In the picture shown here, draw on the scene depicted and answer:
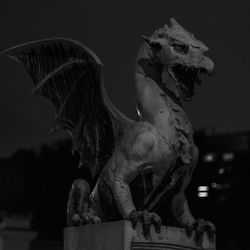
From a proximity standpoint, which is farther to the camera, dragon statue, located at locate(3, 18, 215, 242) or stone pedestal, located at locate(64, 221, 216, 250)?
dragon statue, located at locate(3, 18, 215, 242)

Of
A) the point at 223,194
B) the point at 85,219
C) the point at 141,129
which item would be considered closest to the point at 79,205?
the point at 85,219

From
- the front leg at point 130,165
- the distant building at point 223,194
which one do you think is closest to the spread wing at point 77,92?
the front leg at point 130,165

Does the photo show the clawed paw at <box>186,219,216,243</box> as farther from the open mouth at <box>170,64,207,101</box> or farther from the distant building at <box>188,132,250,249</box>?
the distant building at <box>188,132,250,249</box>

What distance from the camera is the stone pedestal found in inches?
281

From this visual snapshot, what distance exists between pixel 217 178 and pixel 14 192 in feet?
22.5

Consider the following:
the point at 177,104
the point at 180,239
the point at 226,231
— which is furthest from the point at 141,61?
the point at 226,231

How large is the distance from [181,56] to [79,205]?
1.76m

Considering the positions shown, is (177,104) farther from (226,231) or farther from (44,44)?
(226,231)

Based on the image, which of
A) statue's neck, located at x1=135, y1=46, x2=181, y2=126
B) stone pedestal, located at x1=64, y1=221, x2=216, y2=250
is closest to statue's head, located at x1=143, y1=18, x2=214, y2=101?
statue's neck, located at x1=135, y1=46, x2=181, y2=126

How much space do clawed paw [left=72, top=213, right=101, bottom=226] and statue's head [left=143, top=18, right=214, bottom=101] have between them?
141 centimetres

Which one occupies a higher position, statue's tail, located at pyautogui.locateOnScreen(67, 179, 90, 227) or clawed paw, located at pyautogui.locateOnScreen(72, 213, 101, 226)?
statue's tail, located at pyautogui.locateOnScreen(67, 179, 90, 227)

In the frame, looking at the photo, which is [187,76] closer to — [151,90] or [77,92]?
[151,90]

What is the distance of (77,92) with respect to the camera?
8.52 metres

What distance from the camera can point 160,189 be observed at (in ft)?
25.1
